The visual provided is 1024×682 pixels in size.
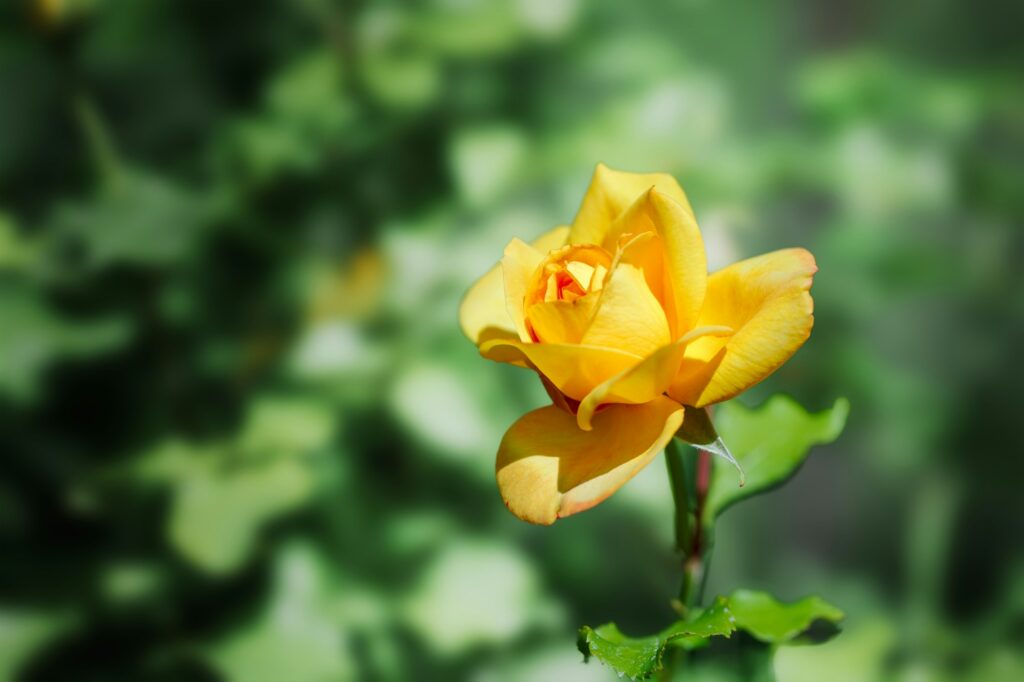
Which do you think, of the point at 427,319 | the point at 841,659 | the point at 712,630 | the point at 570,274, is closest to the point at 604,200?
the point at 570,274

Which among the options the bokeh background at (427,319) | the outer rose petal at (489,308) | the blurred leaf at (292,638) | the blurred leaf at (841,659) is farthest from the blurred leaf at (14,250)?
the blurred leaf at (841,659)

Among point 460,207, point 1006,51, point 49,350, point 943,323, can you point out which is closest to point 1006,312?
point 943,323

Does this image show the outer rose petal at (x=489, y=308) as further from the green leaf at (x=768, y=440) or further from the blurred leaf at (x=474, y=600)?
the blurred leaf at (x=474, y=600)

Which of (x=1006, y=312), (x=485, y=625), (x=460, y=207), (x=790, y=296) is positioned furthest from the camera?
(x=1006, y=312)

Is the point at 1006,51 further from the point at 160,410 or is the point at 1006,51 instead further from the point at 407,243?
the point at 160,410

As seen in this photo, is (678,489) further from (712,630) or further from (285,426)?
(285,426)
